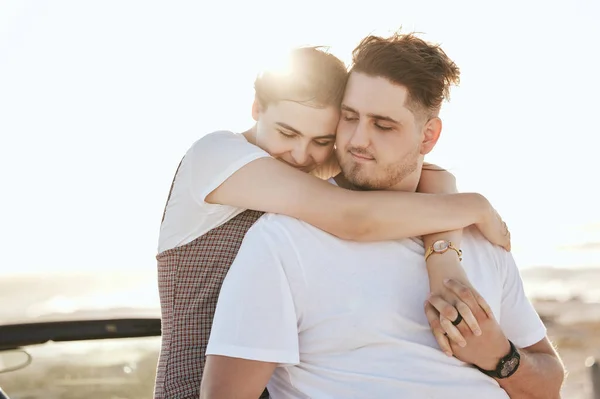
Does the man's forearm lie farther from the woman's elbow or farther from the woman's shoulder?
the woman's shoulder

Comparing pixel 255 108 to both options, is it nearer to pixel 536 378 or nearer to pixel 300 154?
pixel 300 154

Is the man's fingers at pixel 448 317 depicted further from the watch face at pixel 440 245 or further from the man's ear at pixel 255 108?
the man's ear at pixel 255 108

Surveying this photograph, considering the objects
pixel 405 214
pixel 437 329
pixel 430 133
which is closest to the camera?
pixel 437 329

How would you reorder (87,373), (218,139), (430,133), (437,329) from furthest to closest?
1. (87,373)
2. (430,133)
3. (218,139)
4. (437,329)

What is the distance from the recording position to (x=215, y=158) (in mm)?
2305

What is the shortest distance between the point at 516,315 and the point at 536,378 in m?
0.22

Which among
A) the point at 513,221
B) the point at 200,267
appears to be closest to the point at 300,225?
the point at 200,267

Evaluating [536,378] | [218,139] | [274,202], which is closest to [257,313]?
[274,202]

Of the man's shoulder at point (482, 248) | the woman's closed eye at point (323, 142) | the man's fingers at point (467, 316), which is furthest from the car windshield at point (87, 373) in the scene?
the man's fingers at point (467, 316)

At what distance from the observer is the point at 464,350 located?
2.13 metres

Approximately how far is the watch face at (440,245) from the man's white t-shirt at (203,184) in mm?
518

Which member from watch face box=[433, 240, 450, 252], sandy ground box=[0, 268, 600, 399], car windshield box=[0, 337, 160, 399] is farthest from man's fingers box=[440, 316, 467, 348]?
sandy ground box=[0, 268, 600, 399]

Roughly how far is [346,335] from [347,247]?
24 cm

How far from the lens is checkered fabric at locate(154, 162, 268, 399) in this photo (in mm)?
2197
